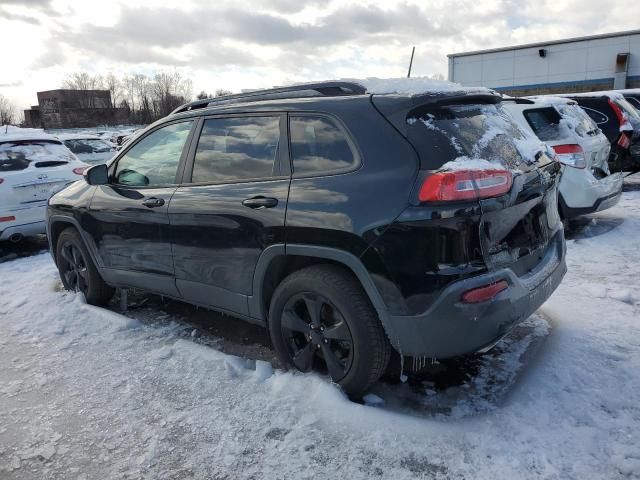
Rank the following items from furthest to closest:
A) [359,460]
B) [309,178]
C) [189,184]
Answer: [189,184], [309,178], [359,460]

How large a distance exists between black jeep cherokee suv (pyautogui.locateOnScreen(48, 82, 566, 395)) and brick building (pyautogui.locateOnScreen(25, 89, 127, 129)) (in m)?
76.0

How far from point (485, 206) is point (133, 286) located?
299cm

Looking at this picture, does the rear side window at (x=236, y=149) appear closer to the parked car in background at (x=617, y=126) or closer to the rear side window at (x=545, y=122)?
the rear side window at (x=545, y=122)

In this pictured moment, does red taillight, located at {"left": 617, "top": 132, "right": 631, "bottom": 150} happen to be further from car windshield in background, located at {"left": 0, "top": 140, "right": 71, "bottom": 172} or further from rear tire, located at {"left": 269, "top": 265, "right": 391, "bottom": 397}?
car windshield in background, located at {"left": 0, "top": 140, "right": 71, "bottom": 172}

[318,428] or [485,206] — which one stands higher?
[485,206]

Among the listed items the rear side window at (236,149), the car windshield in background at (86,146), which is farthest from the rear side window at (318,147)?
the car windshield in background at (86,146)

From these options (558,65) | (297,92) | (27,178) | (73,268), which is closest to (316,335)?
(297,92)

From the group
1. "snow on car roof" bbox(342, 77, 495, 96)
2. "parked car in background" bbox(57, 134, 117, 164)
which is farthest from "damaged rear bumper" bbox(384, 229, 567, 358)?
"parked car in background" bbox(57, 134, 117, 164)

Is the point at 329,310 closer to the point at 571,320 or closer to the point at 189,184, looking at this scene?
the point at 189,184

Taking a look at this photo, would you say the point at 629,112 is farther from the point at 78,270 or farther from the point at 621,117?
the point at 78,270

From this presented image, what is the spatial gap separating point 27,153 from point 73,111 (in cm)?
7509

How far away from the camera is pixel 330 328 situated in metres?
2.99

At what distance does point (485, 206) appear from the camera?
2.60 metres

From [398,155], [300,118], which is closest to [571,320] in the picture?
[398,155]
